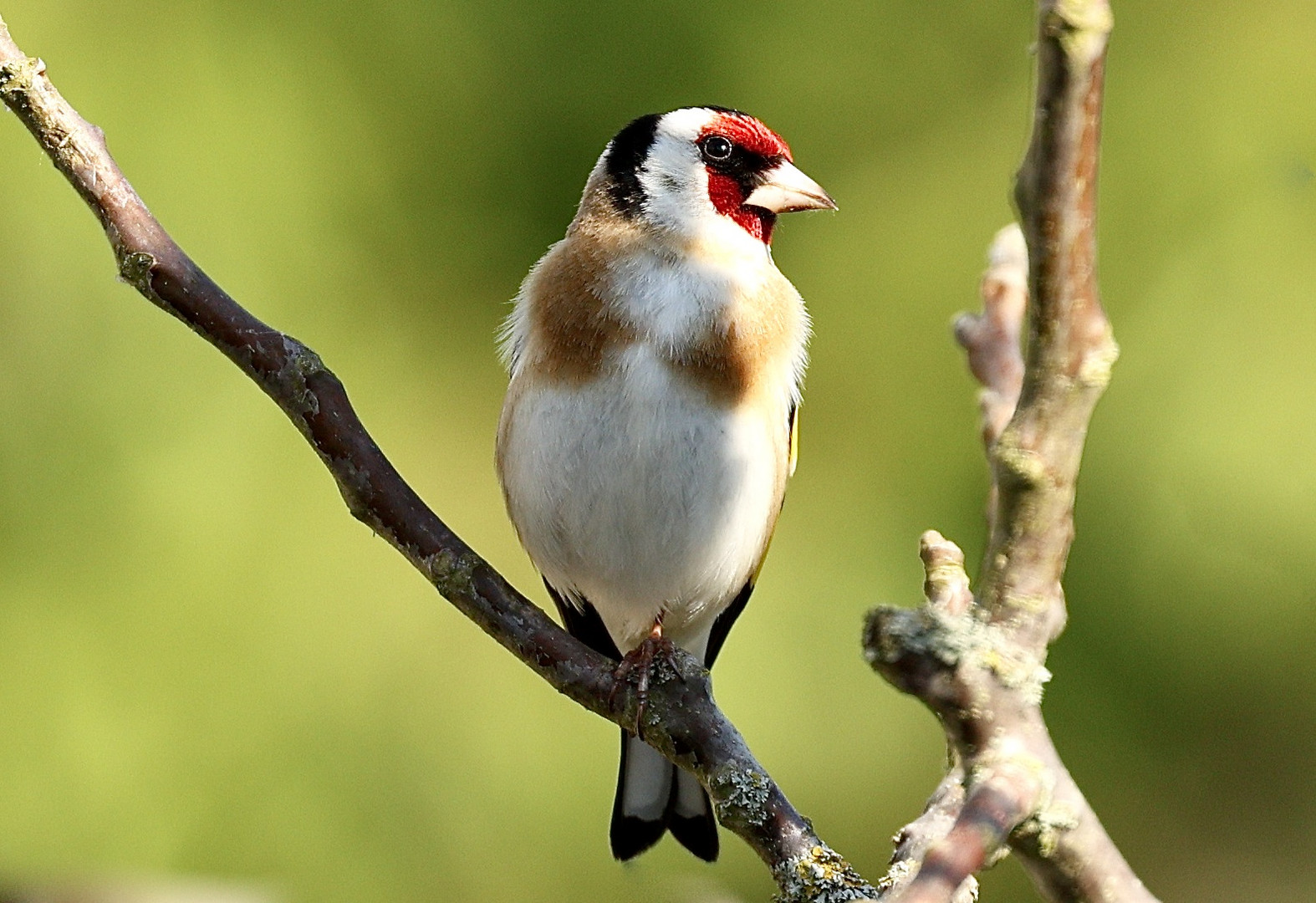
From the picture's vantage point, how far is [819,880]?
121 cm

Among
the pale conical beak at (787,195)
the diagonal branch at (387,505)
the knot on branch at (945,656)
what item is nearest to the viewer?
the knot on branch at (945,656)

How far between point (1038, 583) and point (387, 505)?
775 millimetres

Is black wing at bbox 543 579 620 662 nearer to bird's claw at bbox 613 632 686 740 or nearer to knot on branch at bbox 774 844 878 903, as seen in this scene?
bird's claw at bbox 613 632 686 740

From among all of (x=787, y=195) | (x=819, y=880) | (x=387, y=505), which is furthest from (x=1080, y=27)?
(x=787, y=195)

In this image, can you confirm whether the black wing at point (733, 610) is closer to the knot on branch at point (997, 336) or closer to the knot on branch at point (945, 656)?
the knot on branch at point (997, 336)

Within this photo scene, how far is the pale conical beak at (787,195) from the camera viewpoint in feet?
7.45

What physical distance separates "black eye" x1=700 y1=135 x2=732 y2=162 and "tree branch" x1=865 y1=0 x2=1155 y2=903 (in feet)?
4.88

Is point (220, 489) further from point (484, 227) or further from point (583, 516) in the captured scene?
point (583, 516)

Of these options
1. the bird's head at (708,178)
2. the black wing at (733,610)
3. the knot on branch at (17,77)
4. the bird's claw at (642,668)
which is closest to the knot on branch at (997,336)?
the bird's claw at (642,668)

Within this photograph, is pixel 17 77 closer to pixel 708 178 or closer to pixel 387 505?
pixel 387 505

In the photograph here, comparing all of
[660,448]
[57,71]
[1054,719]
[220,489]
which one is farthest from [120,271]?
[1054,719]

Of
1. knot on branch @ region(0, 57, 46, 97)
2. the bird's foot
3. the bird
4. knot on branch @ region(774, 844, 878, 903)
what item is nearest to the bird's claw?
the bird's foot

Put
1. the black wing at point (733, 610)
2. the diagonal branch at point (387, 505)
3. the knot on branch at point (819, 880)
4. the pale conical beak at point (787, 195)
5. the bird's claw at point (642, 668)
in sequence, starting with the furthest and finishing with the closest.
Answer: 1. the pale conical beak at point (787, 195)
2. the black wing at point (733, 610)
3. the bird's claw at point (642, 668)
4. the diagonal branch at point (387, 505)
5. the knot on branch at point (819, 880)

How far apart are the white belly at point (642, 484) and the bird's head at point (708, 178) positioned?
33cm
